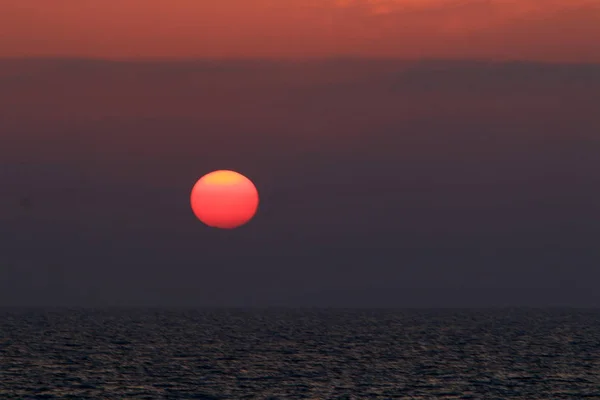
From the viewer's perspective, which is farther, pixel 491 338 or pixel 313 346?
pixel 491 338

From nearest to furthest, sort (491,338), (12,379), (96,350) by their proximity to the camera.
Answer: (12,379) → (96,350) → (491,338)

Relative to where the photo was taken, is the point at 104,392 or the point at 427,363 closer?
the point at 104,392

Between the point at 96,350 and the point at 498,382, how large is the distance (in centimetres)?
6459

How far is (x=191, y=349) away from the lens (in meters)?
144

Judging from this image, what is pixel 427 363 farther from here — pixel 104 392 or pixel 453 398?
pixel 104 392

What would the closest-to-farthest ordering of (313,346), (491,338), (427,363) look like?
(427,363)
(313,346)
(491,338)

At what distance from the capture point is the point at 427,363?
120062mm

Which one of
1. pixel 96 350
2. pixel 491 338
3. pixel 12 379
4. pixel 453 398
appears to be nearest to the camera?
pixel 453 398

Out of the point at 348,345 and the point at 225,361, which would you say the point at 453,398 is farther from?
the point at 348,345

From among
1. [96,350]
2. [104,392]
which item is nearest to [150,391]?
[104,392]

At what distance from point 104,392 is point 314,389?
1895 cm

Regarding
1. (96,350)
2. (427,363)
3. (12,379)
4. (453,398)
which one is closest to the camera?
(453,398)

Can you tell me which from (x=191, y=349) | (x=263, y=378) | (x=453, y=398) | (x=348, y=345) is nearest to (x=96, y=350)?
(x=191, y=349)

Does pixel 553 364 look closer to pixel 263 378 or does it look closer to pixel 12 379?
pixel 263 378
